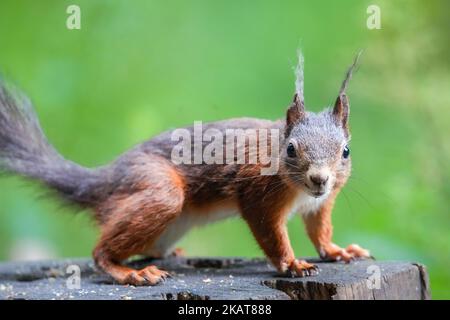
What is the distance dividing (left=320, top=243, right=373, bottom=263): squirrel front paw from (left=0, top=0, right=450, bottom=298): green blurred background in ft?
2.97

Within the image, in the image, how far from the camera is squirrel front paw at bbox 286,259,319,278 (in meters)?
3.33

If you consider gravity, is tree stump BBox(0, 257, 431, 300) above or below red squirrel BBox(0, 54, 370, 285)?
below

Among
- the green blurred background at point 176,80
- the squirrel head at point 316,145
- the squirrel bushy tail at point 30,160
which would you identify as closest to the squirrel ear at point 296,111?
the squirrel head at point 316,145

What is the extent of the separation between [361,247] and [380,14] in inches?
56.2

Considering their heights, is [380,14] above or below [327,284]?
above

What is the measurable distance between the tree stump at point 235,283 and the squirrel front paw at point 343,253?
0.07 meters

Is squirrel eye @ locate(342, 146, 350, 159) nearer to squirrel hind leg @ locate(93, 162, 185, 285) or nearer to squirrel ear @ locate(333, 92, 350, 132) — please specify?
squirrel ear @ locate(333, 92, 350, 132)

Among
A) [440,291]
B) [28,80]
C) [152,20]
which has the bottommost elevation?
[440,291]

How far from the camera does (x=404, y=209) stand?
4.20m

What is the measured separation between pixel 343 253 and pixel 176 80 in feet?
7.89

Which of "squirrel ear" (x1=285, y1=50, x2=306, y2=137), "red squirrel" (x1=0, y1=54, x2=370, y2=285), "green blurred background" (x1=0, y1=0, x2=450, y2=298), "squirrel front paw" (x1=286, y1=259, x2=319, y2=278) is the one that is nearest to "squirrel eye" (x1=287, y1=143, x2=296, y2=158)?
"red squirrel" (x1=0, y1=54, x2=370, y2=285)

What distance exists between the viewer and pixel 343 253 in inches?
150
